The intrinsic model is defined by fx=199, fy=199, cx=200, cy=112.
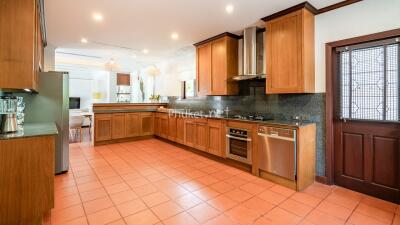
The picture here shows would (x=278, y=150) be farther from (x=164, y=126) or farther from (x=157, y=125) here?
(x=157, y=125)

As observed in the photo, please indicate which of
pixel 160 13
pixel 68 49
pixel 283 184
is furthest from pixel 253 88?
pixel 68 49

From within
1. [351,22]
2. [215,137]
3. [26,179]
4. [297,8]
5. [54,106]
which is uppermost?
[297,8]

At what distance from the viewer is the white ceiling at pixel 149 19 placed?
290 cm

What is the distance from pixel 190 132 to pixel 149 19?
252 centimetres

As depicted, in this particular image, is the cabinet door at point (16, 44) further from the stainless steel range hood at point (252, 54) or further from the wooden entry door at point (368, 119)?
the wooden entry door at point (368, 119)

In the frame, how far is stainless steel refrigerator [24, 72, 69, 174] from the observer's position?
3091mm

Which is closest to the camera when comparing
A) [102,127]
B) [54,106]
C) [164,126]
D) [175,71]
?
[54,106]

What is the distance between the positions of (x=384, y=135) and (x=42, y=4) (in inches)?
197

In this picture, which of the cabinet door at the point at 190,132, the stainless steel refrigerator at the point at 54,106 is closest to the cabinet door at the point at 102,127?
the stainless steel refrigerator at the point at 54,106

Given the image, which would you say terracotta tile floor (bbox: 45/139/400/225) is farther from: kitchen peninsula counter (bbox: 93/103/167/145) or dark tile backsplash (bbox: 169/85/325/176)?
kitchen peninsula counter (bbox: 93/103/167/145)

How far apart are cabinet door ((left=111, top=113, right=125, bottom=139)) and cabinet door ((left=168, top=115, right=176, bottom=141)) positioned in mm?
1356

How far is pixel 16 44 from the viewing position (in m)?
1.93

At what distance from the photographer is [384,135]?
98.9 inches

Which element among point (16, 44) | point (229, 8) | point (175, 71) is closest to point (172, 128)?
point (175, 71)
